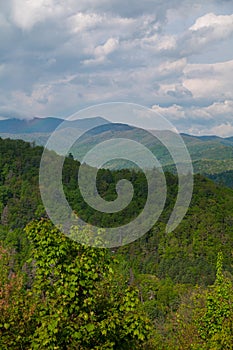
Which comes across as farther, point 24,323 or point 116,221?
point 116,221

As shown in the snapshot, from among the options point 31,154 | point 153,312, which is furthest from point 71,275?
point 31,154

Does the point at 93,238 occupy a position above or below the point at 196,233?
above

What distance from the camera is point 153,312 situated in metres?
85.5

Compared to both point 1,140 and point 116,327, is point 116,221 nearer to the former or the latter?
point 1,140

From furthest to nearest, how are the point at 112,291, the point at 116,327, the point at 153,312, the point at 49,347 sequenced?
the point at 153,312 < the point at 112,291 < the point at 116,327 < the point at 49,347

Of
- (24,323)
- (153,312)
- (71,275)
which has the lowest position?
(153,312)

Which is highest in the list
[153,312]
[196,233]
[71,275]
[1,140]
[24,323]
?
[1,140]

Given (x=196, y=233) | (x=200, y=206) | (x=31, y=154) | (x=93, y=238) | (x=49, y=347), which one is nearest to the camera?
(x=49, y=347)

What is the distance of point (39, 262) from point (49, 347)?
1720mm

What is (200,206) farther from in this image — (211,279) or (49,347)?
(49,347)

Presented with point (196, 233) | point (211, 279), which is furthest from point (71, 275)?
point (196, 233)

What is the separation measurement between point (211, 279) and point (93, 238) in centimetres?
9756

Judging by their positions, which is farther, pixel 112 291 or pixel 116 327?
pixel 112 291

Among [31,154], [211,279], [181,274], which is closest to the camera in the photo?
[211,279]
